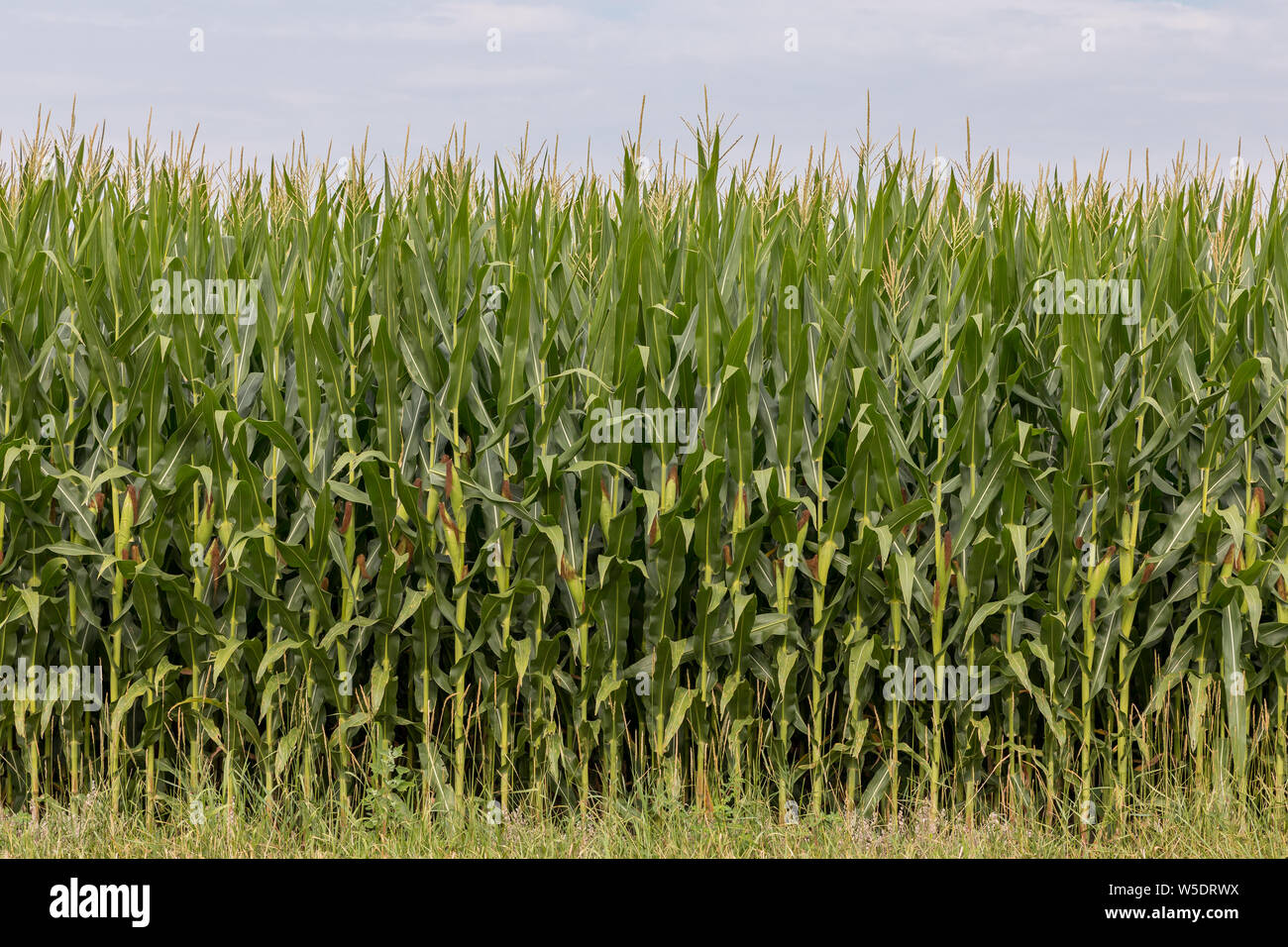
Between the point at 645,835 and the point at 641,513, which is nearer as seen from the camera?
the point at 645,835

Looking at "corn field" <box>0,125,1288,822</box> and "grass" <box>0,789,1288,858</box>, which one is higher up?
"corn field" <box>0,125,1288,822</box>

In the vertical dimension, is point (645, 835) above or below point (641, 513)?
below

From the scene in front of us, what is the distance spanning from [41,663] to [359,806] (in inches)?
75.7

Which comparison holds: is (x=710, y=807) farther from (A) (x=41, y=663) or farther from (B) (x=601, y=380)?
(A) (x=41, y=663)

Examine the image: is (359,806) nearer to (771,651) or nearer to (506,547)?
(506,547)

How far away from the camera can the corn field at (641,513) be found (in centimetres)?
588

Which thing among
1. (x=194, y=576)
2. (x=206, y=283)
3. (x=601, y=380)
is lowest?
(x=194, y=576)

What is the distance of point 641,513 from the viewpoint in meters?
→ 6.17

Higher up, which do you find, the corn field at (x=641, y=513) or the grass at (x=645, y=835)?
the corn field at (x=641, y=513)

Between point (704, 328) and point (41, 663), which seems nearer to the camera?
point (704, 328)

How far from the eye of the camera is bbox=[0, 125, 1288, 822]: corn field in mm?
5883

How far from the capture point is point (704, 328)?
5855 millimetres

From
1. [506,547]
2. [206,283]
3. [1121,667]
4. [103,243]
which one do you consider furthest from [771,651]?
[103,243]

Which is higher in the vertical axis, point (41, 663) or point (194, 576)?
point (194, 576)
